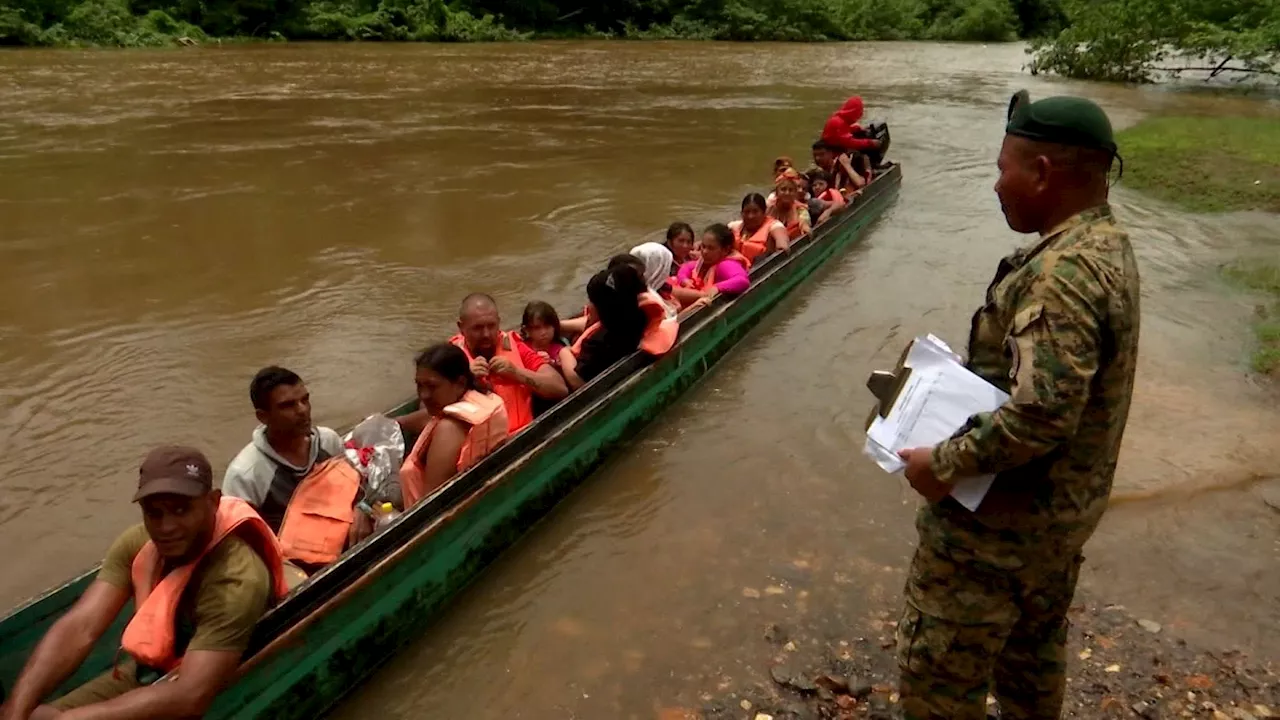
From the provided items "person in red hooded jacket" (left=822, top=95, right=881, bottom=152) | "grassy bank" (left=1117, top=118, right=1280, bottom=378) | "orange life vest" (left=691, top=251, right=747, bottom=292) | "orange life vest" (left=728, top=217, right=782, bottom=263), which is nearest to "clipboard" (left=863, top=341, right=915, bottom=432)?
"orange life vest" (left=691, top=251, right=747, bottom=292)

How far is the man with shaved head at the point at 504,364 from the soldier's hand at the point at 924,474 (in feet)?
8.60

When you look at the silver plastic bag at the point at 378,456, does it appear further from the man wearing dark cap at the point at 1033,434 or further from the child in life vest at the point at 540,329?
the man wearing dark cap at the point at 1033,434

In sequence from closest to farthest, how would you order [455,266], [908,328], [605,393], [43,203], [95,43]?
[605,393], [908,328], [455,266], [43,203], [95,43]

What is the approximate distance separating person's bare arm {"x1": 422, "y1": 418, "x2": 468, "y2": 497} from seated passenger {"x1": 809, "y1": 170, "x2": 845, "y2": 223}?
238 inches

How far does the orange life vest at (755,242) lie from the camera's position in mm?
7938

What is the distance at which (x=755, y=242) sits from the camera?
314 inches

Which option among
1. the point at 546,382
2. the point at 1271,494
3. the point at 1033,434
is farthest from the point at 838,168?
the point at 1033,434

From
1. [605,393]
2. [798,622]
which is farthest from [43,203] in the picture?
[798,622]

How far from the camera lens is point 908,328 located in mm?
8039

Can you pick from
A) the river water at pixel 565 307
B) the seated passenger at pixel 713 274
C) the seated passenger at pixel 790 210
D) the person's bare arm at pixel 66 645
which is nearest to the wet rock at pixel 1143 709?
the river water at pixel 565 307

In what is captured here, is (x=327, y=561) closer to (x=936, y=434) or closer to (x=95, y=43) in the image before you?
(x=936, y=434)

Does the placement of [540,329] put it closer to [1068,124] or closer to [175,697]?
[175,697]

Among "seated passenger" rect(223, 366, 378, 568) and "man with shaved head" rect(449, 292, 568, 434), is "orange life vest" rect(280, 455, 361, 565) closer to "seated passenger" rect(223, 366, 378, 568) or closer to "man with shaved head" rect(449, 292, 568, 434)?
"seated passenger" rect(223, 366, 378, 568)

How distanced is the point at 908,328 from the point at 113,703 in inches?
270
